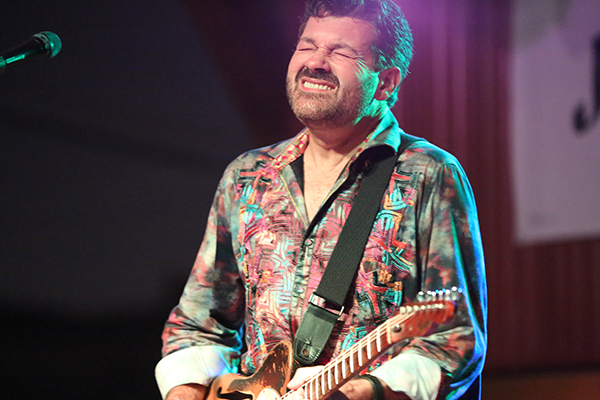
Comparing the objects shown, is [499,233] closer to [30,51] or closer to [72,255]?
[72,255]

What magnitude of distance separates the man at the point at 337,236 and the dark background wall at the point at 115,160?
36.4 inches

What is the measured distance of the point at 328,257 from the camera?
1571mm

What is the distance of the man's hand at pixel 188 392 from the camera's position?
1608 mm

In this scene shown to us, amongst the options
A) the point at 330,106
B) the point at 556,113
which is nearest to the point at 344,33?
the point at 330,106

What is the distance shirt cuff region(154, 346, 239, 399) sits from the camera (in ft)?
5.36

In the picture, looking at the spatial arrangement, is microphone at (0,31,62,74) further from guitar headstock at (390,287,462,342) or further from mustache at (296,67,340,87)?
guitar headstock at (390,287,462,342)

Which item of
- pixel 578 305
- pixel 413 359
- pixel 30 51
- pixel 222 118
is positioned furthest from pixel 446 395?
pixel 578 305

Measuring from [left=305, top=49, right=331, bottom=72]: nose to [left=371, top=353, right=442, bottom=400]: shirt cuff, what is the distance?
2.68 ft

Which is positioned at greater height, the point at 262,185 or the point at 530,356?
the point at 262,185

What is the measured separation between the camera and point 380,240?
1528 millimetres

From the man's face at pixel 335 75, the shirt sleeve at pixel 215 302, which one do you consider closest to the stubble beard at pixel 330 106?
the man's face at pixel 335 75

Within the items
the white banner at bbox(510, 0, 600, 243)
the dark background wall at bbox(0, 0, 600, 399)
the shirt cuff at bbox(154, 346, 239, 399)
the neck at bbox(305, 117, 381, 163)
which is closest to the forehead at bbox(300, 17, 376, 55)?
the neck at bbox(305, 117, 381, 163)

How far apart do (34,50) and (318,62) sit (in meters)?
0.73

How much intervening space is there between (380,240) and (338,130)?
0.36 m
